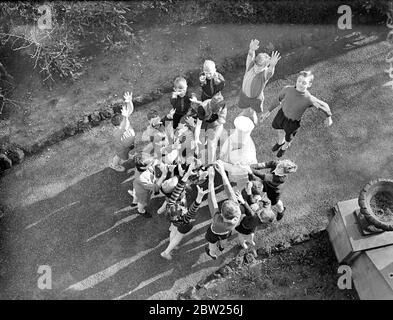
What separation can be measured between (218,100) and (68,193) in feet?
12.0

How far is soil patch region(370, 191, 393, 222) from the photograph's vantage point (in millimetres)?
8008

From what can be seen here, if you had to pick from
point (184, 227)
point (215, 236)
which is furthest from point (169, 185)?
point (215, 236)

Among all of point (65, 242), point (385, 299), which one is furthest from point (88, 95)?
point (385, 299)

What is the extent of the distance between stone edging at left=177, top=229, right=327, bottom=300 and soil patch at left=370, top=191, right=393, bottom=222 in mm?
1407

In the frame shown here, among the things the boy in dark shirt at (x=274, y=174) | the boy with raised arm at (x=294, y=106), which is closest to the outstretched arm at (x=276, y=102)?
the boy with raised arm at (x=294, y=106)

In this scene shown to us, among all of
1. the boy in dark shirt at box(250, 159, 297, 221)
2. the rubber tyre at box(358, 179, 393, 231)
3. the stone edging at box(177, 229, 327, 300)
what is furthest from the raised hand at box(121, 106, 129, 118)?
the rubber tyre at box(358, 179, 393, 231)

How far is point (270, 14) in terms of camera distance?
11523 millimetres

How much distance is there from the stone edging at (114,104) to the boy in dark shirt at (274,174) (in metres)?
3.40

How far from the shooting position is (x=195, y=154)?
30.5 ft

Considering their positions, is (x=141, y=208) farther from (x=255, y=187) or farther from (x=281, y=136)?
(x=281, y=136)

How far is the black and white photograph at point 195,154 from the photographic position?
8384 mm

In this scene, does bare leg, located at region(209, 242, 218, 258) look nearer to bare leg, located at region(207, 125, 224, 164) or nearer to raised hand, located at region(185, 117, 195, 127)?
bare leg, located at region(207, 125, 224, 164)

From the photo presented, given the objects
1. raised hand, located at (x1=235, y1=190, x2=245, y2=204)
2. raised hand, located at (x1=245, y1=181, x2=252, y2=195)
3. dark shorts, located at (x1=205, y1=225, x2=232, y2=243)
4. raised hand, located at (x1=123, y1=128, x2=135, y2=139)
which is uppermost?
raised hand, located at (x1=123, y1=128, x2=135, y2=139)

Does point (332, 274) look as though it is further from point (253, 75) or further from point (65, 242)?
point (65, 242)
